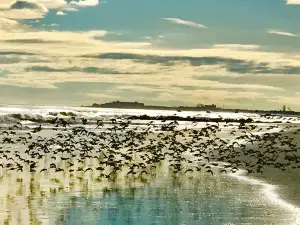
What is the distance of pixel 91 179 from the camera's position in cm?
2227

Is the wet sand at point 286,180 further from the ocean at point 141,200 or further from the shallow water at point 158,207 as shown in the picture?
the shallow water at point 158,207

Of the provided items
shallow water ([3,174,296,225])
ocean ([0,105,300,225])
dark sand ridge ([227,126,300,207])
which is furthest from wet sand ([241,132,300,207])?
shallow water ([3,174,296,225])

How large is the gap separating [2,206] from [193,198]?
5248mm

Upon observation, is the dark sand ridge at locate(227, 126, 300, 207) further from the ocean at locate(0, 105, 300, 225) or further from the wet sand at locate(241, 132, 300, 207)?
the ocean at locate(0, 105, 300, 225)

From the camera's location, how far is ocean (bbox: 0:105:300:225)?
14.8m

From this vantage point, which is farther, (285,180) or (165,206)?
(285,180)

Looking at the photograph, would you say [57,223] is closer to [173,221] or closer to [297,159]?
[173,221]

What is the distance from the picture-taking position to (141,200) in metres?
17.5

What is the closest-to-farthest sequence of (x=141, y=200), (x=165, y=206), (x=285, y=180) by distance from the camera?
(x=165, y=206), (x=141, y=200), (x=285, y=180)

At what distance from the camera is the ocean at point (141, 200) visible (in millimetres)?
14750

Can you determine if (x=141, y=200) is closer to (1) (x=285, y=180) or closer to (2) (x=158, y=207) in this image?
(2) (x=158, y=207)

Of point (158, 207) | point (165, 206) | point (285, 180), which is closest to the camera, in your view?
point (158, 207)

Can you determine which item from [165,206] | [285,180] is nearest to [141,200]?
[165,206]

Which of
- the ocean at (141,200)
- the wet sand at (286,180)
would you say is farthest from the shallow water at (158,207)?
the wet sand at (286,180)
